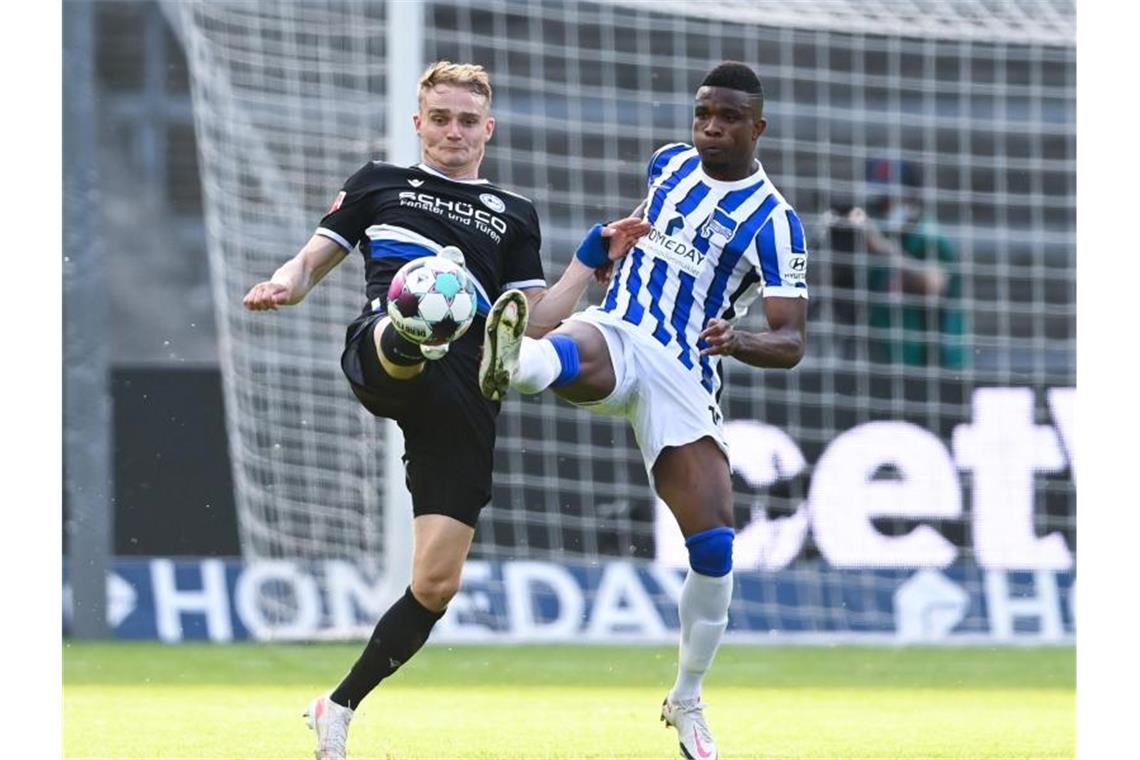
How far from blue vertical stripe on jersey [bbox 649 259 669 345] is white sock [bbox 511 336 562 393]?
50 centimetres

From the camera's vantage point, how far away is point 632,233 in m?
6.32

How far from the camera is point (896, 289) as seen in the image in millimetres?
12156

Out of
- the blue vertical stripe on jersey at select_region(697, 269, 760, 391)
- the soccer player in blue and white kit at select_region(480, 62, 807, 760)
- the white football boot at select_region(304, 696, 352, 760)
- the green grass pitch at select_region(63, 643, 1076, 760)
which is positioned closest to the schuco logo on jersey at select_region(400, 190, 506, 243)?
the soccer player in blue and white kit at select_region(480, 62, 807, 760)

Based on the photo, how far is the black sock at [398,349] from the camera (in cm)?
556

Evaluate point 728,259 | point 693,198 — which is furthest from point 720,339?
point 693,198

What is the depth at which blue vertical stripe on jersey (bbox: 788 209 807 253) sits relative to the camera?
6191mm

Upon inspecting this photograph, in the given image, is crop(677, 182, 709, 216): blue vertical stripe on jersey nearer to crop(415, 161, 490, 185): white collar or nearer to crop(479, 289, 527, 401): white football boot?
crop(415, 161, 490, 185): white collar

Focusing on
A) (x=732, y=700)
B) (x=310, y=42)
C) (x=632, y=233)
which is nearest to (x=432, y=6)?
(x=310, y=42)

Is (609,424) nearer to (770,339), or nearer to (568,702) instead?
(568,702)

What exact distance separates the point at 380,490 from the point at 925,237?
12.1 feet

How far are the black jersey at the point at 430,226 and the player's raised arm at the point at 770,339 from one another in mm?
653

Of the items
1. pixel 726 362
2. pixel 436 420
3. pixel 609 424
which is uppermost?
pixel 436 420

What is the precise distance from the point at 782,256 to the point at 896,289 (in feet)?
20.1

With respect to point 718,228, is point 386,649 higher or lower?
lower
